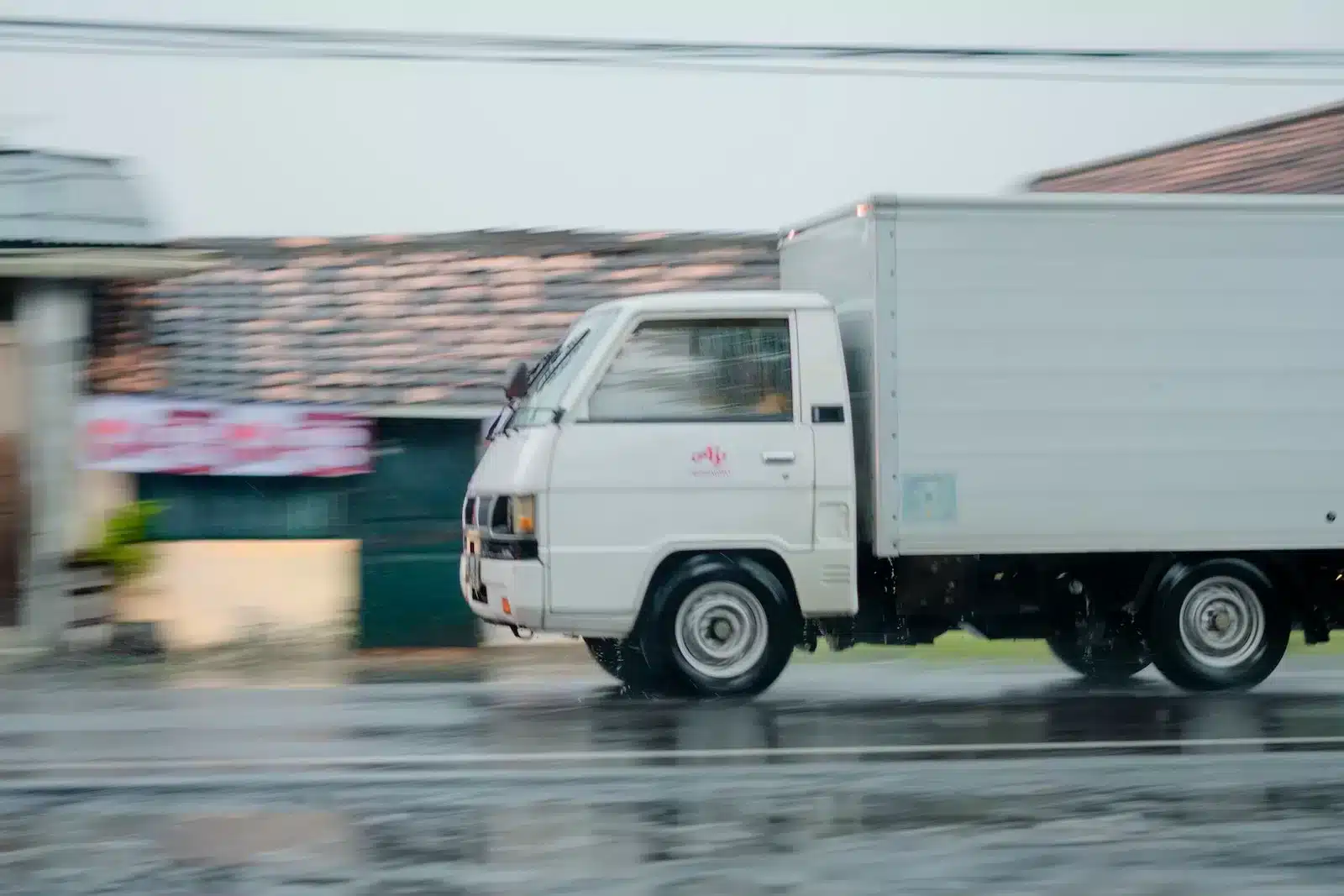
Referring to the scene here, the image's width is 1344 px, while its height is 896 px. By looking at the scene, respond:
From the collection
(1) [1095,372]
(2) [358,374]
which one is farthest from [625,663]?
(2) [358,374]

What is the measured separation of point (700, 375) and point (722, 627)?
1414 mm

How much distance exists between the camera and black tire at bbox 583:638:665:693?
1209cm

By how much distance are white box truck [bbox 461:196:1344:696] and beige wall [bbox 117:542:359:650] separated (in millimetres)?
5511

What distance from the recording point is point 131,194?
17109 mm

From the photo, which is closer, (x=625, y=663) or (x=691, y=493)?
(x=691, y=493)

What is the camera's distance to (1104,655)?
517 inches

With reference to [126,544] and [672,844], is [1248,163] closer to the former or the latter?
[126,544]

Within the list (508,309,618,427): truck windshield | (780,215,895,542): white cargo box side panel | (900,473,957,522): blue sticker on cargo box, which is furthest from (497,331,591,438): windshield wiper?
(900,473,957,522): blue sticker on cargo box

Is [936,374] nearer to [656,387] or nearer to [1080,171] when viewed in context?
[656,387]

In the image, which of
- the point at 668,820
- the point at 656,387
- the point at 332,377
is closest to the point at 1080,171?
the point at 332,377

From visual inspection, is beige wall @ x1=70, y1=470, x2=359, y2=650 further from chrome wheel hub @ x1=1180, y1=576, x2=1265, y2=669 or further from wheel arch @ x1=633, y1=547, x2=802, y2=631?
chrome wheel hub @ x1=1180, y1=576, x2=1265, y2=669

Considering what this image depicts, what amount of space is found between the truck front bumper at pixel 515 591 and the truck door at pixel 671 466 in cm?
8

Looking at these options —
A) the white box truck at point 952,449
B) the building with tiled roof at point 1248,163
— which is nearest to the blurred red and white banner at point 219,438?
the white box truck at point 952,449

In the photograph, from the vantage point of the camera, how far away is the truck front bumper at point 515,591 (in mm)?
11445
